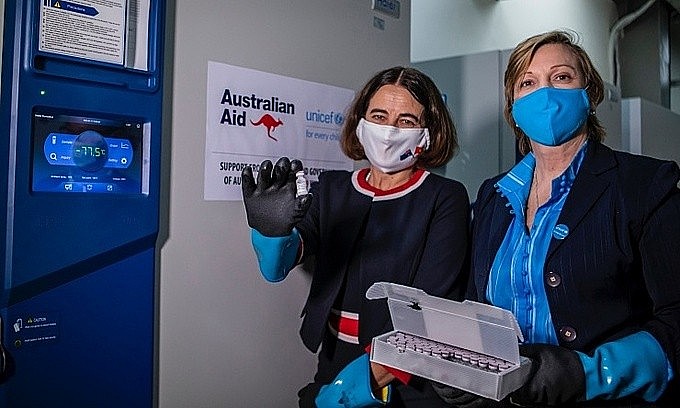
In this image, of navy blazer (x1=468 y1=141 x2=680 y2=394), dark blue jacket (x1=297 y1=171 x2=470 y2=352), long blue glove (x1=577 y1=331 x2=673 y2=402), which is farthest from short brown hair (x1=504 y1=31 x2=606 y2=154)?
long blue glove (x1=577 y1=331 x2=673 y2=402)

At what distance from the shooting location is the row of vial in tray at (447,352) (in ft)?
2.89

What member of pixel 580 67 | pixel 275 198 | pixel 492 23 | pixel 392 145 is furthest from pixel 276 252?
pixel 492 23

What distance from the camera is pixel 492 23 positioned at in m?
2.77

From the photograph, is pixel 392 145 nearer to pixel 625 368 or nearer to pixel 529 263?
pixel 529 263

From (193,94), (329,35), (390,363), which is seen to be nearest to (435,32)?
(329,35)

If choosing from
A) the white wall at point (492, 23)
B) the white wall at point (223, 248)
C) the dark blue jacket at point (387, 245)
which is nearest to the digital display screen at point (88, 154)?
the white wall at point (223, 248)

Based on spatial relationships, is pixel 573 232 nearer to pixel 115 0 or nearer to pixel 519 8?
pixel 115 0

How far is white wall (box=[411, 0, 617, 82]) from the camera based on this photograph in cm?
249

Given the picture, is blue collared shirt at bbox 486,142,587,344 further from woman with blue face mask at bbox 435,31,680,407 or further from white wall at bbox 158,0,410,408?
white wall at bbox 158,0,410,408

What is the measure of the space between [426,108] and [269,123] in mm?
362

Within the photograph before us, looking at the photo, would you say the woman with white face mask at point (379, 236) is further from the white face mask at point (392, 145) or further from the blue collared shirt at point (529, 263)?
the blue collared shirt at point (529, 263)

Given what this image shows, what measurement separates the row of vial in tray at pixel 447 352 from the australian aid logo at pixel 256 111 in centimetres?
62

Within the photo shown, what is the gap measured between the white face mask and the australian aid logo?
0.21 metres

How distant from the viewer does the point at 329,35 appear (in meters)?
1.58
